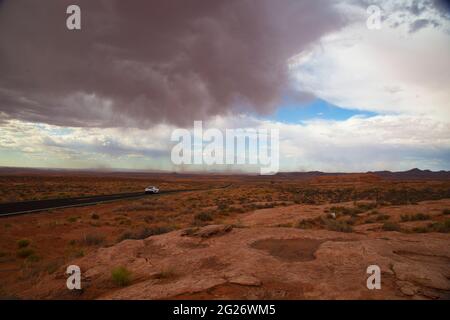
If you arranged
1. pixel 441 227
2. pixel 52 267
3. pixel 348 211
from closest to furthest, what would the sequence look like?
pixel 52 267 < pixel 441 227 < pixel 348 211

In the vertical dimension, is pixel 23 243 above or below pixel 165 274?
below

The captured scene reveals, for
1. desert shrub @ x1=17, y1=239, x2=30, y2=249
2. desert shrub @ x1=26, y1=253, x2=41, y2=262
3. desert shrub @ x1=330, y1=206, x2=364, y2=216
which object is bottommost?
desert shrub @ x1=26, y1=253, x2=41, y2=262

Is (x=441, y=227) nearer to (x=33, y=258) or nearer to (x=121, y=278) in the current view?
(x=121, y=278)

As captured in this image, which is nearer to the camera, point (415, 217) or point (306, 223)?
point (306, 223)

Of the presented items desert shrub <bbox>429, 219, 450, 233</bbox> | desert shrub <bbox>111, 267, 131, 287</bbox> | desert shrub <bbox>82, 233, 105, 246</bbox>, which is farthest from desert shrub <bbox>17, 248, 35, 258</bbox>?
desert shrub <bbox>429, 219, 450, 233</bbox>

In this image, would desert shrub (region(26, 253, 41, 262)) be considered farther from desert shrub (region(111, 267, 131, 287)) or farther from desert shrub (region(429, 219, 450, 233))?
desert shrub (region(429, 219, 450, 233))

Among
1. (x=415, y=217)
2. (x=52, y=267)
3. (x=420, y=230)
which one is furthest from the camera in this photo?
(x=415, y=217)

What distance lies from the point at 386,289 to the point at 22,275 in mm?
11132

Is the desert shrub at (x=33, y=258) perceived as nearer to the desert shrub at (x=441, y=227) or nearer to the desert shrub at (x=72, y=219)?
the desert shrub at (x=72, y=219)

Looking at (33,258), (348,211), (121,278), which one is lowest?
(33,258)

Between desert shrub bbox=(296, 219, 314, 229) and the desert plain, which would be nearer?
the desert plain

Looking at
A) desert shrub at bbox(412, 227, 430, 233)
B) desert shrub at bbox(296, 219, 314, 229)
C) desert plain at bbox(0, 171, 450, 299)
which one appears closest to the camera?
desert plain at bbox(0, 171, 450, 299)

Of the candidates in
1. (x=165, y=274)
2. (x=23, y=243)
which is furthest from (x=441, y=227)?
(x=23, y=243)

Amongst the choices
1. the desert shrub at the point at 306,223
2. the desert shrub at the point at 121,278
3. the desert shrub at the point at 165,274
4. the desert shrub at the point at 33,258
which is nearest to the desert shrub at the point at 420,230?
the desert shrub at the point at 306,223
